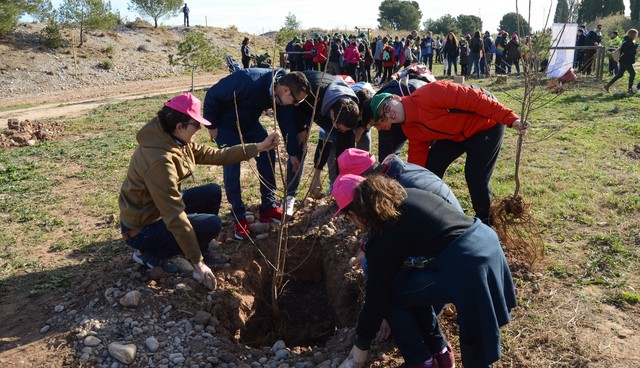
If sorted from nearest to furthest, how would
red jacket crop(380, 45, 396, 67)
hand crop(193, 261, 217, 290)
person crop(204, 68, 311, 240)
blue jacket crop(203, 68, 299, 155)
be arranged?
hand crop(193, 261, 217, 290), person crop(204, 68, 311, 240), blue jacket crop(203, 68, 299, 155), red jacket crop(380, 45, 396, 67)

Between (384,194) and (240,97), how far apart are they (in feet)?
7.48

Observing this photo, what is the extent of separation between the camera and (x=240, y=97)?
4484mm

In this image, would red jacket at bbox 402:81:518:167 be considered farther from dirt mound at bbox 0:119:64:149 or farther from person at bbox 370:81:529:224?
dirt mound at bbox 0:119:64:149

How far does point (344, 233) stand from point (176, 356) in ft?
6.45

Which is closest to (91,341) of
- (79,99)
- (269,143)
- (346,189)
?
(269,143)

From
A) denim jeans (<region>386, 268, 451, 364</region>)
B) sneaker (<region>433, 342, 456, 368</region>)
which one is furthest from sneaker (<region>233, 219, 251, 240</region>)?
sneaker (<region>433, 342, 456, 368</region>)

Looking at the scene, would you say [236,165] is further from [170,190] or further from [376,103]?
[376,103]

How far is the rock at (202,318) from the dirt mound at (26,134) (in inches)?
264

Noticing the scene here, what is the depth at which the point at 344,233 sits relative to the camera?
4.90 m

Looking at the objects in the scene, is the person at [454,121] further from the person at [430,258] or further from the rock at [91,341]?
the rock at [91,341]

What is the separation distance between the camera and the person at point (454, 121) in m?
3.93

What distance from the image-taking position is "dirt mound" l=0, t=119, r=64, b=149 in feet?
29.5

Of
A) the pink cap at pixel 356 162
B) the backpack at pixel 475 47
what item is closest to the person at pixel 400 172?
the pink cap at pixel 356 162

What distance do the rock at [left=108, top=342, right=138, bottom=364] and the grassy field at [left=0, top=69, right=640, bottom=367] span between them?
1113mm
